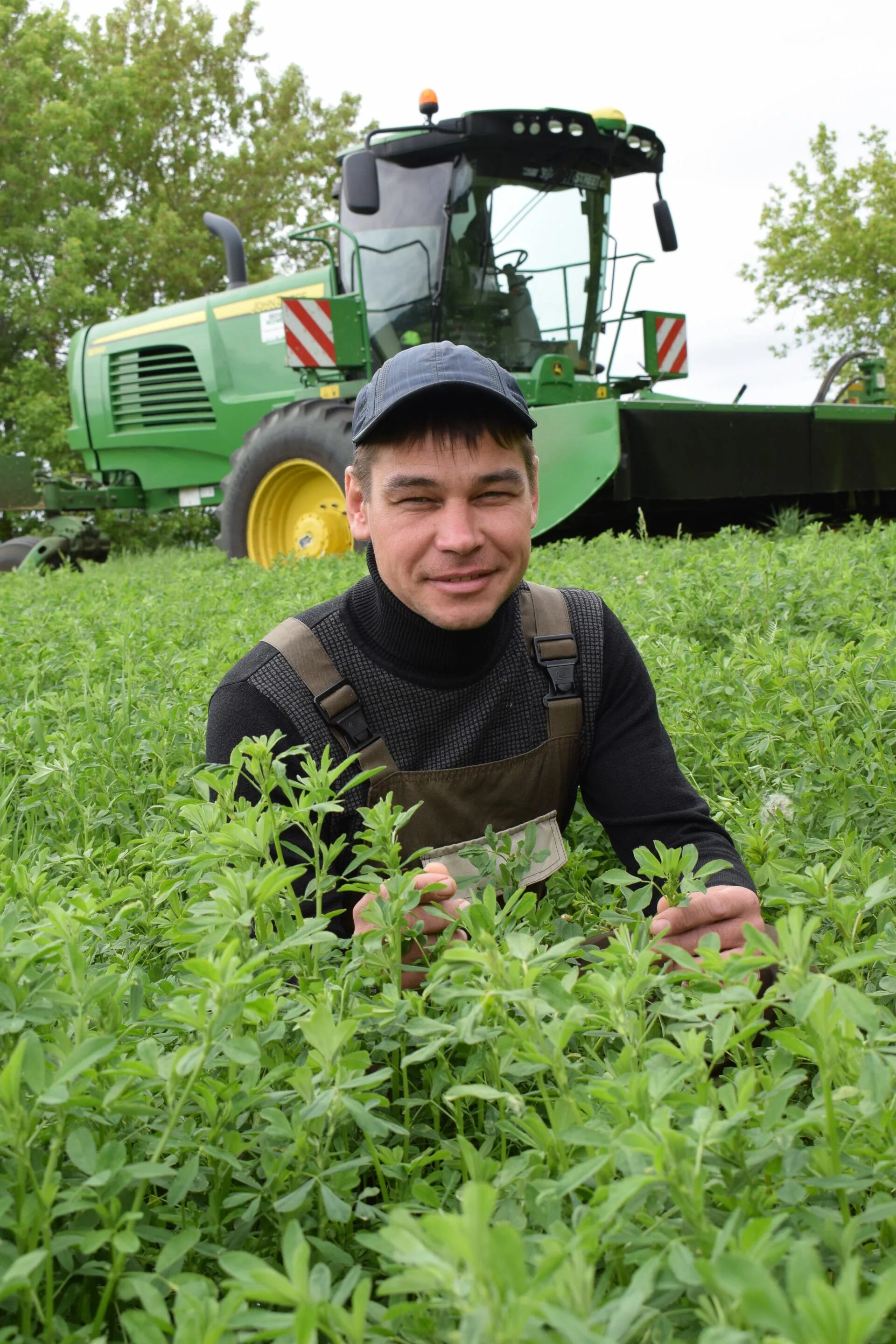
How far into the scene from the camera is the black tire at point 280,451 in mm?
9328

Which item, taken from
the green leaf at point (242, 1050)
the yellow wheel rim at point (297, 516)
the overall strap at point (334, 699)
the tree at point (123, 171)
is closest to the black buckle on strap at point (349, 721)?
the overall strap at point (334, 699)

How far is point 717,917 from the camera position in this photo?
1890 mm

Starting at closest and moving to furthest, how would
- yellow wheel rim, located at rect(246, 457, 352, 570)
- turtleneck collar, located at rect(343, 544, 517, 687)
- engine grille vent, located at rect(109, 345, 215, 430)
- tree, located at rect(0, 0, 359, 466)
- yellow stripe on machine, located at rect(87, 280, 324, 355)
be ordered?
turtleneck collar, located at rect(343, 544, 517, 687) < yellow wheel rim, located at rect(246, 457, 352, 570) < yellow stripe on machine, located at rect(87, 280, 324, 355) < engine grille vent, located at rect(109, 345, 215, 430) < tree, located at rect(0, 0, 359, 466)

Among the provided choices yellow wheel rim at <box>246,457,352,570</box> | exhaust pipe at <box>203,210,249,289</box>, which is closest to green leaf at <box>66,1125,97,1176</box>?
yellow wheel rim at <box>246,457,352,570</box>

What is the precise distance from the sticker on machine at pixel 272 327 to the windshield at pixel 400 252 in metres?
1.87

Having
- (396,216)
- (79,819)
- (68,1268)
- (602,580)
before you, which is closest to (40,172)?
(396,216)

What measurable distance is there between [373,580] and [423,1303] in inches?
79.8

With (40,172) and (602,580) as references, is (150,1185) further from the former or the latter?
(40,172)

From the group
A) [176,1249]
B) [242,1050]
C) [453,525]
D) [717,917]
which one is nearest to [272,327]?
[453,525]

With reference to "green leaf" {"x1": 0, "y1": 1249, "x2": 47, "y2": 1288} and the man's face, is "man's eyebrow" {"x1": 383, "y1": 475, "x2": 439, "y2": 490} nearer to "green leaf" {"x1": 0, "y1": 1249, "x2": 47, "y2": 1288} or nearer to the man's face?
the man's face

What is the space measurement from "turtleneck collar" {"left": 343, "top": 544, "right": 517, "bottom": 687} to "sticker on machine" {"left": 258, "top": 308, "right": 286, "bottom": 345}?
991 centimetres

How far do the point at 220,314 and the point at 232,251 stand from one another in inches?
37.6

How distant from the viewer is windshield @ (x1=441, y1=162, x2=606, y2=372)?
9633 mm

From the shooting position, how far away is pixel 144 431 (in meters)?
13.8
